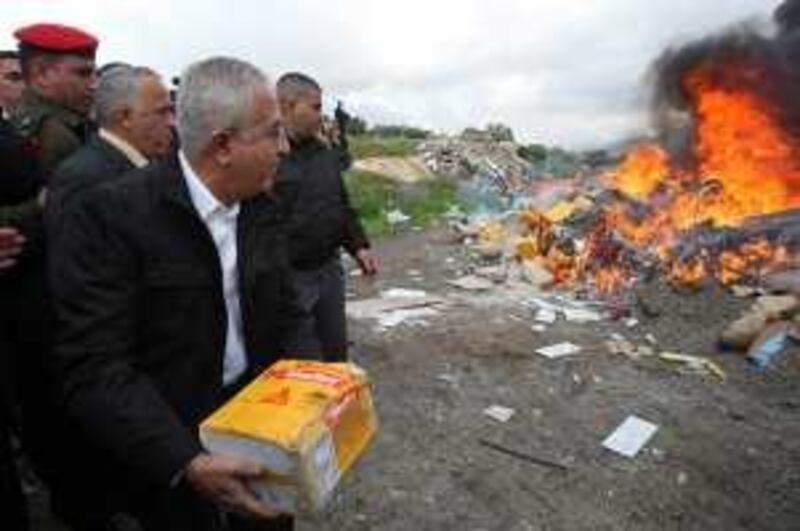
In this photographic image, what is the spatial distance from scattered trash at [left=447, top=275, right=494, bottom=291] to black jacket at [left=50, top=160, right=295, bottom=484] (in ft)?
28.2

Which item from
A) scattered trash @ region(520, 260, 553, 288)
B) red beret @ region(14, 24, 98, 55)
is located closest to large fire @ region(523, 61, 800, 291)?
scattered trash @ region(520, 260, 553, 288)

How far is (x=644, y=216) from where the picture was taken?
43.7ft

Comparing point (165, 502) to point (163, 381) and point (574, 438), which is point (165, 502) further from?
point (574, 438)

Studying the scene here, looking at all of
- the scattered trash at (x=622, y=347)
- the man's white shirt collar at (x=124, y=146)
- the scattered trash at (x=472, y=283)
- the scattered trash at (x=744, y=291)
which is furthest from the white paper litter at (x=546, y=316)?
the man's white shirt collar at (x=124, y=146)

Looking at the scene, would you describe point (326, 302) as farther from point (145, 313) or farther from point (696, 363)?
point (696, 363)

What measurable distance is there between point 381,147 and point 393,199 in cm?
831

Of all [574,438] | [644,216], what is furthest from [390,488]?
[644,216]

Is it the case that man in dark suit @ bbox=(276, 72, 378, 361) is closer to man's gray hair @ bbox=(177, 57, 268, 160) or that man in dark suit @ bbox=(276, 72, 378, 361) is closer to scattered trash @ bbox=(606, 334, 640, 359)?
man's gray hair @ bbox=(177, 57, 268, 160)

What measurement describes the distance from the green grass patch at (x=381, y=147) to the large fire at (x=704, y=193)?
12.8 meters

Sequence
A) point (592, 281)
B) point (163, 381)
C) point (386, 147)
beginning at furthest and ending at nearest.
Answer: point (386, 147) < point (592, 281) < point (163, 381)

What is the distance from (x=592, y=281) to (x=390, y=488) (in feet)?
19.9

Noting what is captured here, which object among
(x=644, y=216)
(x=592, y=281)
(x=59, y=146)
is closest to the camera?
(x=59, y=146)

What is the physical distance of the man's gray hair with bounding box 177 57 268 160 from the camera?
118 inches

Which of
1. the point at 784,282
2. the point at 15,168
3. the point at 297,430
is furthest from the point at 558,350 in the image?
the point at 297,430
